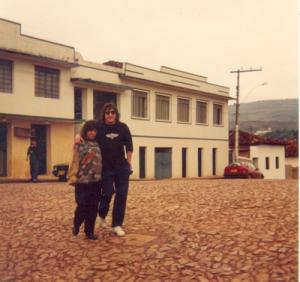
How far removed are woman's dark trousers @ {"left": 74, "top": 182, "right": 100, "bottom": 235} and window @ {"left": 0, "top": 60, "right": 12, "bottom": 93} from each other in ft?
37.7

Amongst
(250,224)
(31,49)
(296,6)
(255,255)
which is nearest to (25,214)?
(250,224)

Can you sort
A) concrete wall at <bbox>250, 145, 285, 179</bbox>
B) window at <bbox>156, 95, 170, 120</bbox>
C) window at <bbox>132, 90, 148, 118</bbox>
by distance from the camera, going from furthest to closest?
concrete wall at <bbox>250, 145, 285, 179</bbox>
window at <bbox>156, 95, 170, 120</bbox>
window at <bbox>132, 90, 148, 118</bbox>

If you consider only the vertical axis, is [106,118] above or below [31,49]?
below

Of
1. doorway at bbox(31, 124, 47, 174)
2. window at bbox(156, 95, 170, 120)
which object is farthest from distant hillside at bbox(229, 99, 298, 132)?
doorway at bbox(31, 124, 47, 174)

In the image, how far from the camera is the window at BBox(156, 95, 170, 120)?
19750mm

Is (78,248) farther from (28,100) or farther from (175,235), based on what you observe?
(28,100)

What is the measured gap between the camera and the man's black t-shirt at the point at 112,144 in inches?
212

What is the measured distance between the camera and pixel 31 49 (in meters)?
16.6

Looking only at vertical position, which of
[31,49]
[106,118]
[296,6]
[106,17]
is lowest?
[106,118]

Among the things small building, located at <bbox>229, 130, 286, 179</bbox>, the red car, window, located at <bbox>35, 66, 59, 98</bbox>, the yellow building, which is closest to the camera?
the yellow building

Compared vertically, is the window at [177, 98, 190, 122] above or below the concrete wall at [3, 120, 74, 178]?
above

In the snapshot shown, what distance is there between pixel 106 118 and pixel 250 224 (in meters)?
2.25

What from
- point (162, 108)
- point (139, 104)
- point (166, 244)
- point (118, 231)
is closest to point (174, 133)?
point (162, 108)

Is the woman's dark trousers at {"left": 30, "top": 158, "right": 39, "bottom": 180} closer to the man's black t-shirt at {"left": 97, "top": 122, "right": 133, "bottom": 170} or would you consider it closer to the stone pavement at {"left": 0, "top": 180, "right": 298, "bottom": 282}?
the stone pavement at {"left": 0, "top": 180, "right": 298, "bottom": 282}
